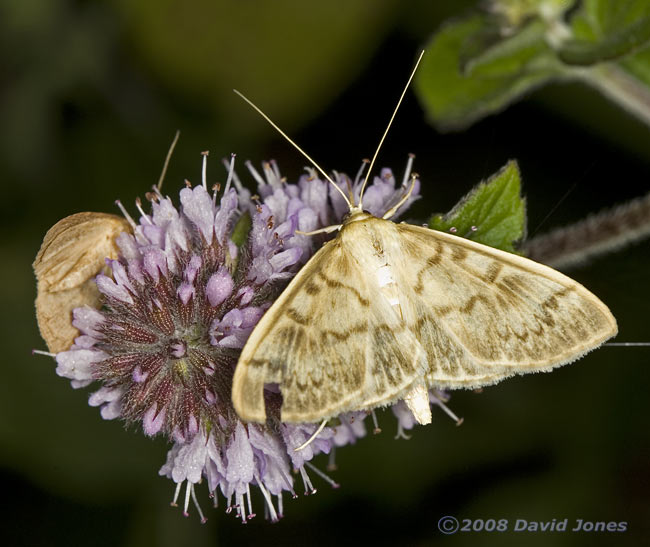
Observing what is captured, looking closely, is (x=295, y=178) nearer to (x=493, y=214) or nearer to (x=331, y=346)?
(x=493, y=214)

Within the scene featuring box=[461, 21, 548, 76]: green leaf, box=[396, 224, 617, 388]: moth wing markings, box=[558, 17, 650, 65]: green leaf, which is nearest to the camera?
box=[396, 224, 617, 388]: moth wing markings

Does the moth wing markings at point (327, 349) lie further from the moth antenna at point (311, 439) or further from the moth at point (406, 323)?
the moth antenna at point (311, 439)

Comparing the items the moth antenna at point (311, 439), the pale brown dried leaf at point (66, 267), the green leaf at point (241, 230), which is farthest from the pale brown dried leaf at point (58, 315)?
the moth antenna at point (311, 439)

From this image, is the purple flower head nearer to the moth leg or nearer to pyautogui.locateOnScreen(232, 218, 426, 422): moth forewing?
the moth leg

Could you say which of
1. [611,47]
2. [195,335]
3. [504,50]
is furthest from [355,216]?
[611,47]

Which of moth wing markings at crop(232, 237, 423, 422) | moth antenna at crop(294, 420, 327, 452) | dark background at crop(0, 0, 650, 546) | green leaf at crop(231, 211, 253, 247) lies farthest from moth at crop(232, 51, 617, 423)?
dark background at crop(0, 0, 650, 546)

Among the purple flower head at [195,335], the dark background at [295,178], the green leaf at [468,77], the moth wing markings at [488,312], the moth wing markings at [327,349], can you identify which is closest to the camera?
the moth wing markings at [327,349]

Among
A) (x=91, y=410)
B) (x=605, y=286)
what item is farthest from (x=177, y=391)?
(x=605, y=286)
